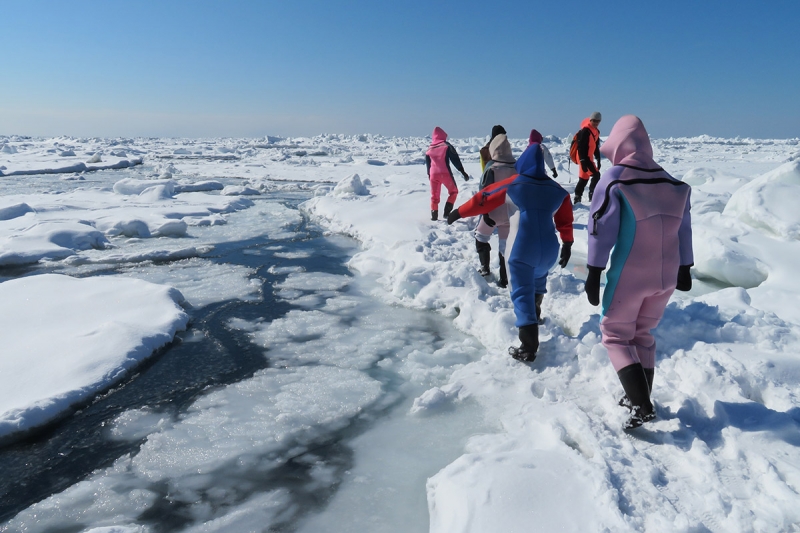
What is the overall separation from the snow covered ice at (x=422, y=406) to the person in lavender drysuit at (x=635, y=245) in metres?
0.33

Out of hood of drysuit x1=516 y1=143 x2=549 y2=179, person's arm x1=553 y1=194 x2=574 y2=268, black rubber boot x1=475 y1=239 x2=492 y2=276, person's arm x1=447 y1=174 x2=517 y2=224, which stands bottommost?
black rubber boot x1=475 y1=239 x2=492 y2=276

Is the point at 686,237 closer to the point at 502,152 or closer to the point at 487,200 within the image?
the point at 487,200

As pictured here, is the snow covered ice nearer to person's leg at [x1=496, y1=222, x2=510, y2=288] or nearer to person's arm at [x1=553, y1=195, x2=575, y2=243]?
person's leg at [x1=496, y1=222, x2=510, y2=288]

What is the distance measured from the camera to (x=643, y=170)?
2152 mm

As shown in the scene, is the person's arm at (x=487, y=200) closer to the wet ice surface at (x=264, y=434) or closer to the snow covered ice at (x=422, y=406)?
the snow covered ice at (x=422, y=406)

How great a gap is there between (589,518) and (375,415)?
1.27 meters

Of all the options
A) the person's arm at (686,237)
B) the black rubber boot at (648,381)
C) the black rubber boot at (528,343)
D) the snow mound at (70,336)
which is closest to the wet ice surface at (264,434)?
the snow mound at (70,336)

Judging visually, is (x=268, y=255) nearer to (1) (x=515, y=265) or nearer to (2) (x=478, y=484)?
(1) (x=515, y=265)

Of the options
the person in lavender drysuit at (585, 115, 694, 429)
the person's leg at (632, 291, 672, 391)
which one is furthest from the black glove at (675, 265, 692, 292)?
the person's leg at (632, 291, 672, 391)

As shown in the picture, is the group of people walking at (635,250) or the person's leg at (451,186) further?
the person's leg at (451,186)

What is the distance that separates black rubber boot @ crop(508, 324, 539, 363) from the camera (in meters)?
3.01

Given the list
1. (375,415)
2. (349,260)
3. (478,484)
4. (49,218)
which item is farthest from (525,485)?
(49,218)

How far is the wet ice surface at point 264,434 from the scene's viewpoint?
198cm

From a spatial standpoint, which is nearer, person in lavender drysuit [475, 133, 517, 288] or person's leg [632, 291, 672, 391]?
person's leg [632, 291, 672, 391]
